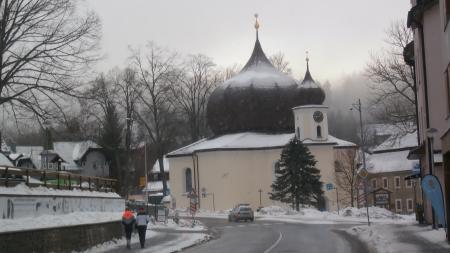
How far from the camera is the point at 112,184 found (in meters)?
36.3

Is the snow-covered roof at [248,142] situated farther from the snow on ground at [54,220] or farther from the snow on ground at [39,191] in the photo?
the snow on ground at [54,220]

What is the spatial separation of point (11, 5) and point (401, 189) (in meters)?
51.2

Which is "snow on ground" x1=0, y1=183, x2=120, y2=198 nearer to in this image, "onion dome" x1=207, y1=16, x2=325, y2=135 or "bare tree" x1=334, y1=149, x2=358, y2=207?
"bare tree" x1=334, y1=149, x2=358, y2=207

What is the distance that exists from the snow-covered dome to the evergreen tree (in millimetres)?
13162

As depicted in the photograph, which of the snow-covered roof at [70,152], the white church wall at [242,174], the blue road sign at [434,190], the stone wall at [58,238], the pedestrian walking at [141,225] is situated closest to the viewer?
the stone wall at [58,238]

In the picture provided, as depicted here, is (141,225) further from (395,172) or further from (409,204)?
(395,172)

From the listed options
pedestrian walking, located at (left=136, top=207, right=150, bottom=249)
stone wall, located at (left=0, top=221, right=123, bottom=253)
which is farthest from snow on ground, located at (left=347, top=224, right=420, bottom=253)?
stone wall, located at (left=0, top=221, right=123, bottom=253)

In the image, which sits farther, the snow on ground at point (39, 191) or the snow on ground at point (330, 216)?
the snow on ground at point (330, 216)

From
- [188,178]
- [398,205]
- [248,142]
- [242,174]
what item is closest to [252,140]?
[248,142]

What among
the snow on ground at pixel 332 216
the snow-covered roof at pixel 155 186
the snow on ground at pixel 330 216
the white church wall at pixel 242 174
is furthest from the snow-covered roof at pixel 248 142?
the snow-covered roof at pixel 155 186

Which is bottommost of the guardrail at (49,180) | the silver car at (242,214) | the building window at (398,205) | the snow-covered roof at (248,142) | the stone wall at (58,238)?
the building window at (398,205)

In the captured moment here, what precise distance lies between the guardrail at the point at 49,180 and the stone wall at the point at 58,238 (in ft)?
6.75

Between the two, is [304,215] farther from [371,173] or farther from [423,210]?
[423,210]

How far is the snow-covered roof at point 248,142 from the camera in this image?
77125mm
